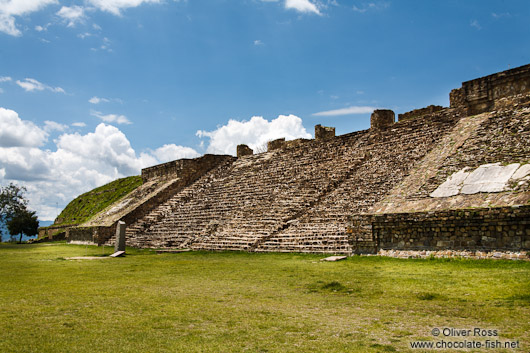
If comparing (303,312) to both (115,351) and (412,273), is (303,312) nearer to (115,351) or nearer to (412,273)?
(115,351)

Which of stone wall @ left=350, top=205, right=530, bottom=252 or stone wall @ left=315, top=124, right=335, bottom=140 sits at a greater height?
stone wall @ left=315, top=124, right=335, bottom=140

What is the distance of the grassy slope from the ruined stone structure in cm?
1368

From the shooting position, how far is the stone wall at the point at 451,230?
8.60 m

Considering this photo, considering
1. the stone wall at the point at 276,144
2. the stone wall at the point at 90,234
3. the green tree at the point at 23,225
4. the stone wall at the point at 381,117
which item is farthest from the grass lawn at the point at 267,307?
the green tree at the point at 23,225

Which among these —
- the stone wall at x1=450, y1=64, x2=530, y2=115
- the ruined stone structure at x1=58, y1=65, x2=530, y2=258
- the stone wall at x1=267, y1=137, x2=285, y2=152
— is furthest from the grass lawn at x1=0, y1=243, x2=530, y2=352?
the stone wall at x1=267, y1=137, x2=285, y2=152

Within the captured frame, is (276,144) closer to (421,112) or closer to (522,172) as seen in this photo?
(421,112)

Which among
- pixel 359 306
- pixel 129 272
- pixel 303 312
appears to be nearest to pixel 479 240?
pixel 359 306

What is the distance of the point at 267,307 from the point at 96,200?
131 feet

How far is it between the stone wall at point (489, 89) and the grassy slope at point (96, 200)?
96.3 feet

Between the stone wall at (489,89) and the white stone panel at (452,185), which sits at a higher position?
the stone wall at (489,89)

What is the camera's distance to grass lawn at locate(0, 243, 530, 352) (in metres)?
3.97

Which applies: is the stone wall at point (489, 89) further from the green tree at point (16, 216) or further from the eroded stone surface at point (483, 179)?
the green tree at point (16, 216)

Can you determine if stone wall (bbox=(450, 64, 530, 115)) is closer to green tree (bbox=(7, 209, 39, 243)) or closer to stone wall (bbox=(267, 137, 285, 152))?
stone wall (bbox=(267, 137, 285, 152))

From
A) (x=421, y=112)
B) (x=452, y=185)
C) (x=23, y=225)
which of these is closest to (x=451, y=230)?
(x=452, y=185)
